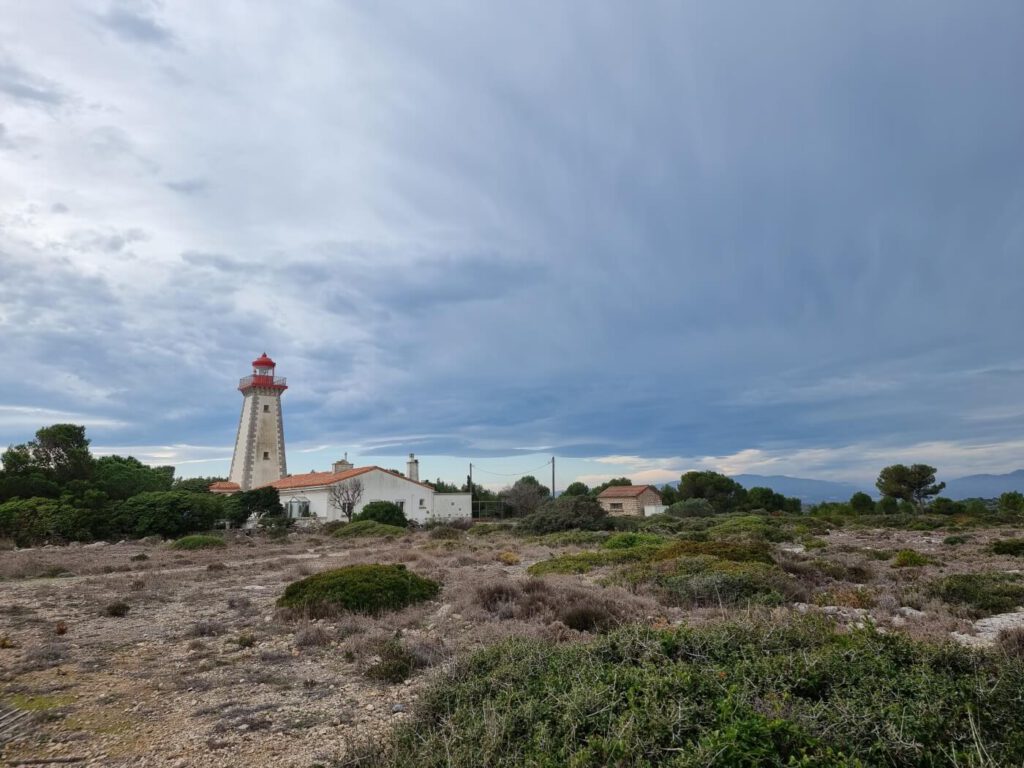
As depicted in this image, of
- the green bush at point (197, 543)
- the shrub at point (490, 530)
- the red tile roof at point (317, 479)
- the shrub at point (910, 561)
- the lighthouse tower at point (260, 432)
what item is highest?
the lighthouse tower at point (260, 432)

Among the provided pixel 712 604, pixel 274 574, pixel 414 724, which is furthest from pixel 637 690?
pixel 274 574

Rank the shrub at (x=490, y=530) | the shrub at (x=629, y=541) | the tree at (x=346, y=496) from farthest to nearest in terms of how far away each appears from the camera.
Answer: the tree at (x=346, y=496) < the shrub at (x=490, y=530) < the shrub at (x=629, y=541)

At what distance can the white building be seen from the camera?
4588cm

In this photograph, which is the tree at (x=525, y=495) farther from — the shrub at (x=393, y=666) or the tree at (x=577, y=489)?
the shrub at (x=393, y=666)

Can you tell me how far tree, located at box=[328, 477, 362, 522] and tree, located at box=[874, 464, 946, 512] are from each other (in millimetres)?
46223

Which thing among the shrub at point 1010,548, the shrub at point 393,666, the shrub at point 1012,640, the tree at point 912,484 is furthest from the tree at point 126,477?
the tree at point 912,484

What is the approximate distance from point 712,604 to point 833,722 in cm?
684

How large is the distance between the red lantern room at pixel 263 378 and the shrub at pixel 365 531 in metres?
21.5

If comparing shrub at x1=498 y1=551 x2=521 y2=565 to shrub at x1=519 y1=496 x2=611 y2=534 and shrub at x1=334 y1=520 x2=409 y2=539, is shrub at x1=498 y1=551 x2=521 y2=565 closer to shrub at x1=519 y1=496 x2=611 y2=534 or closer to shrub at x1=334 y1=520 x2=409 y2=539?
shrub at x1=519 y1=496 x2=611 y2=534

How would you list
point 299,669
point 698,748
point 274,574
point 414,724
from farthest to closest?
1. point 274,574
2. point 299,669
3. point 414,724
4. point 698,748

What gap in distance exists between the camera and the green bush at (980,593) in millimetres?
9766

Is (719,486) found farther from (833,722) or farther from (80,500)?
(833,722)

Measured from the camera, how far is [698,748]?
3328 millimetres

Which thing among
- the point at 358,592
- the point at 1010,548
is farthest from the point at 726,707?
the point at 1010,548
